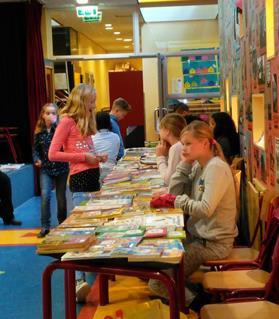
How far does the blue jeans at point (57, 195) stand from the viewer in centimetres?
575

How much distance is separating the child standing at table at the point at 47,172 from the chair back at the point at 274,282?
347cm

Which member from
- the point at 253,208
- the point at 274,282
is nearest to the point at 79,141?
the point at 253,208

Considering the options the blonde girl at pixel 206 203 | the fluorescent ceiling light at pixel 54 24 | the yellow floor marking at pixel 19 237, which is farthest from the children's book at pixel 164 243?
the fluorescent ceiling light at pixel 54 24

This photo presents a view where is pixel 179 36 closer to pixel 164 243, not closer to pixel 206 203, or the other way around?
pixel 206 203

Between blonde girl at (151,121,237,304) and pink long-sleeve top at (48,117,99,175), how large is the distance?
1.09 metres

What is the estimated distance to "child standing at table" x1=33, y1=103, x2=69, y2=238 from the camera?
18.9 feet

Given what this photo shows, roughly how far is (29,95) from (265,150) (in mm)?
5594

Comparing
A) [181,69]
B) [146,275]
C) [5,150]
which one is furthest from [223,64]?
[146,275]

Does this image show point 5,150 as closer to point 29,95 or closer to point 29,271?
point 29,95

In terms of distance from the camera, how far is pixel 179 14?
10.4 meters

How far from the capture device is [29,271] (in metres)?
4.59

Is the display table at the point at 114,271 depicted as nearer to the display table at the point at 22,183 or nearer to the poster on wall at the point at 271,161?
the poster on wall at the point at 271,161

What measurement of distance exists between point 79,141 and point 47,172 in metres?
1.81

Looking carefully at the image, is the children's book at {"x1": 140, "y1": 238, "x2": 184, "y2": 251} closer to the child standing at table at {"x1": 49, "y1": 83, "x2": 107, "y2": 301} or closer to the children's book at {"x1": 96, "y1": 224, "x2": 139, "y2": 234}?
the children's book at {"x1": 96, "y1": 224, "x2": 139, "y2": 234}
